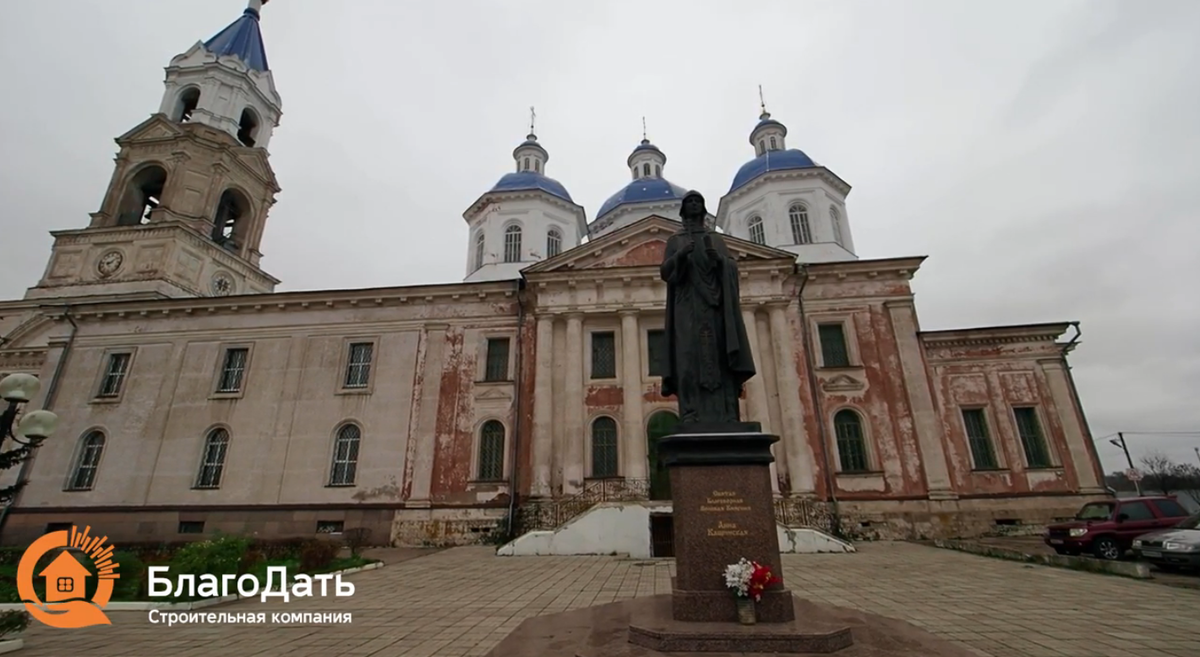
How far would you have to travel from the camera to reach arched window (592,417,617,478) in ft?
63.7

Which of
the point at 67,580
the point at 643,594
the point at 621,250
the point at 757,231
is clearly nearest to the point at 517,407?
the point at 621,250

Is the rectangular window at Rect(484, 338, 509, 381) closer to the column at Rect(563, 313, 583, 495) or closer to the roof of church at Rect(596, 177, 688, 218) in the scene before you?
the column at Rect(563, 313, 583, 495)

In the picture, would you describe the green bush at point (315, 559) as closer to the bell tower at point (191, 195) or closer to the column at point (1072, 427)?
the bell tower at point (191, 195)

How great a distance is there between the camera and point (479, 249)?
100 ft

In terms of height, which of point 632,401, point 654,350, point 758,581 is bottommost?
point 758,581

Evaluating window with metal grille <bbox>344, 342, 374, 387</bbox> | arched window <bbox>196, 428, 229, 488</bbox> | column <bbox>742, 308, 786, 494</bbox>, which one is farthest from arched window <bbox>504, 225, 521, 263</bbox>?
arched window <bbox>196, 428, 229, 488</bbox>

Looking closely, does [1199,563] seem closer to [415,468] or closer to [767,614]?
[767,614]

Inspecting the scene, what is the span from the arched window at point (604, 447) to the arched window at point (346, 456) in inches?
354

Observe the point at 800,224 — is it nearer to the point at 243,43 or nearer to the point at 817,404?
the point at 817,404

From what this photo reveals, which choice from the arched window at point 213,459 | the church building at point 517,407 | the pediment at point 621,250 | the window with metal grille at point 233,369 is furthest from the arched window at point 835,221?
the arched window at point 213,459

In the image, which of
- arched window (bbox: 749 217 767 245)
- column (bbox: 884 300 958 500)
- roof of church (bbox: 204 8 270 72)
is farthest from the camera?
roof of church (bbox: 204 8 270 72)

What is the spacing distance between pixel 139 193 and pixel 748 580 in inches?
1499

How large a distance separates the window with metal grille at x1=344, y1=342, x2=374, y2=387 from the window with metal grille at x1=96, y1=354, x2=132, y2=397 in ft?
32.0

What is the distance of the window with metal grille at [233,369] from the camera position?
72.2 feet
